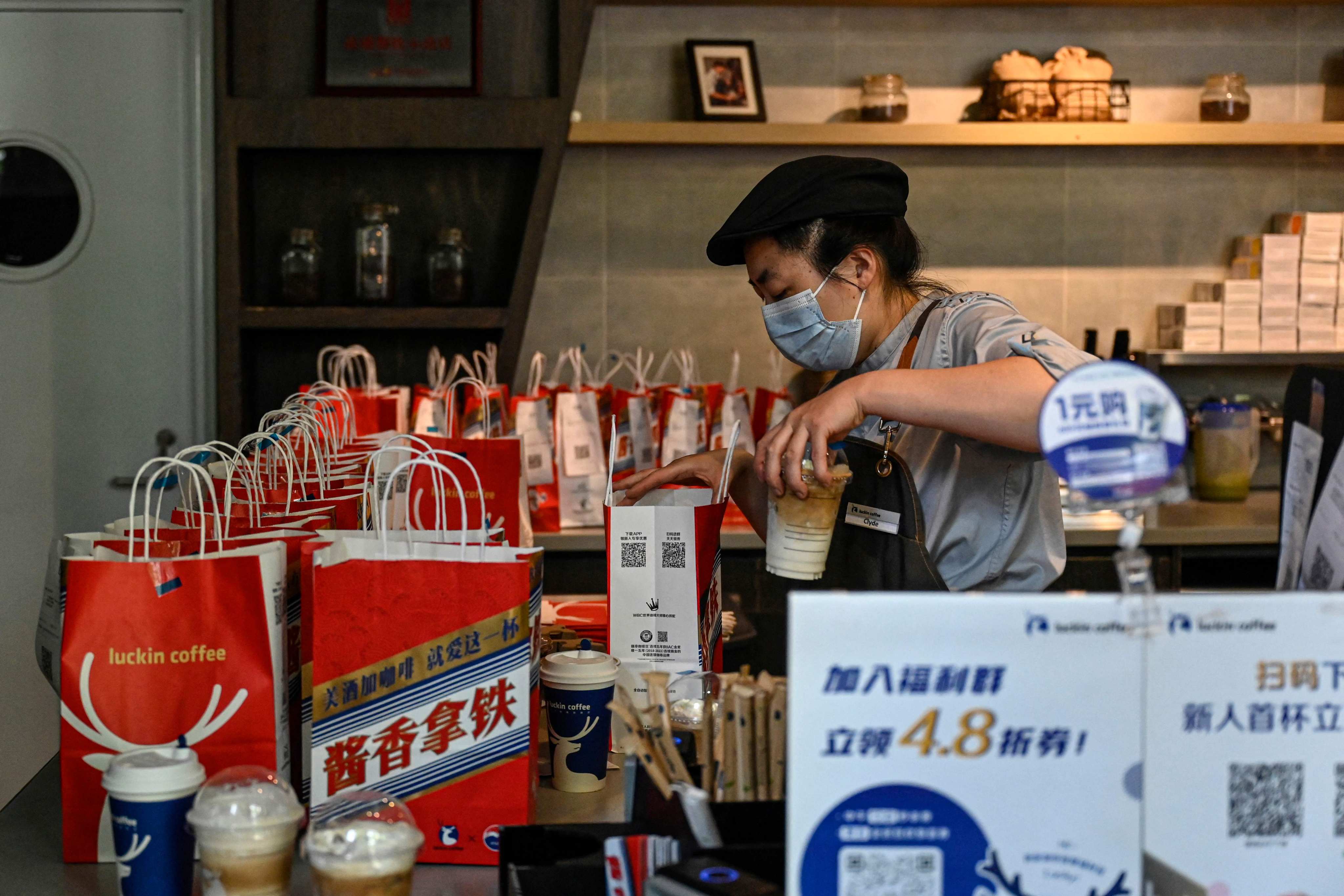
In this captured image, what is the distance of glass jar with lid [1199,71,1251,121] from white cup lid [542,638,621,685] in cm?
308

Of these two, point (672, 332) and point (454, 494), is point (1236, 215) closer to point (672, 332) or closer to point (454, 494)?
point (672, 332)

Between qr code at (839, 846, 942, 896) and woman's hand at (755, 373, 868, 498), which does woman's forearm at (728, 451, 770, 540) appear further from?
qr code at (839, 846, 942, 896)

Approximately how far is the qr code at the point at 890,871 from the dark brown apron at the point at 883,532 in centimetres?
76

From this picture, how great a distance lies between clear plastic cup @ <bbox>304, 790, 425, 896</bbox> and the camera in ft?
3.22

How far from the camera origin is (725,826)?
40.0 inches

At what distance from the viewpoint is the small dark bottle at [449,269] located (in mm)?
3316

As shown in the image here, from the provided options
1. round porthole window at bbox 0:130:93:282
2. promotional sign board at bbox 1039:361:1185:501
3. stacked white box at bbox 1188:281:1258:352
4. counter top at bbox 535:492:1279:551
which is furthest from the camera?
stacked white box at bbox 1188:281:1258:352

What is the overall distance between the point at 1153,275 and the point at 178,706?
3.46 meters

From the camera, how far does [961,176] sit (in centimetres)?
384

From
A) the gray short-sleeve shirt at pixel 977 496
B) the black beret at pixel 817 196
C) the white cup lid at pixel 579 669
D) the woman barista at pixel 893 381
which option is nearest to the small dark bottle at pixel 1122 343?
the woman barista at pixel 893 381

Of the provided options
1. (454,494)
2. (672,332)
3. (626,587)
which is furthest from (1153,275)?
(626,587)

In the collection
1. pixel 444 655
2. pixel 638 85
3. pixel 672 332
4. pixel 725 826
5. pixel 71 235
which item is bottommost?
pixel 725 826

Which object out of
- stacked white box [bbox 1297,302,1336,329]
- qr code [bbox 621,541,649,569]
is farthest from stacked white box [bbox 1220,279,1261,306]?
qr code [bbox 621,541,649,569]

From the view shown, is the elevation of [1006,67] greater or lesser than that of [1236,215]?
greater
